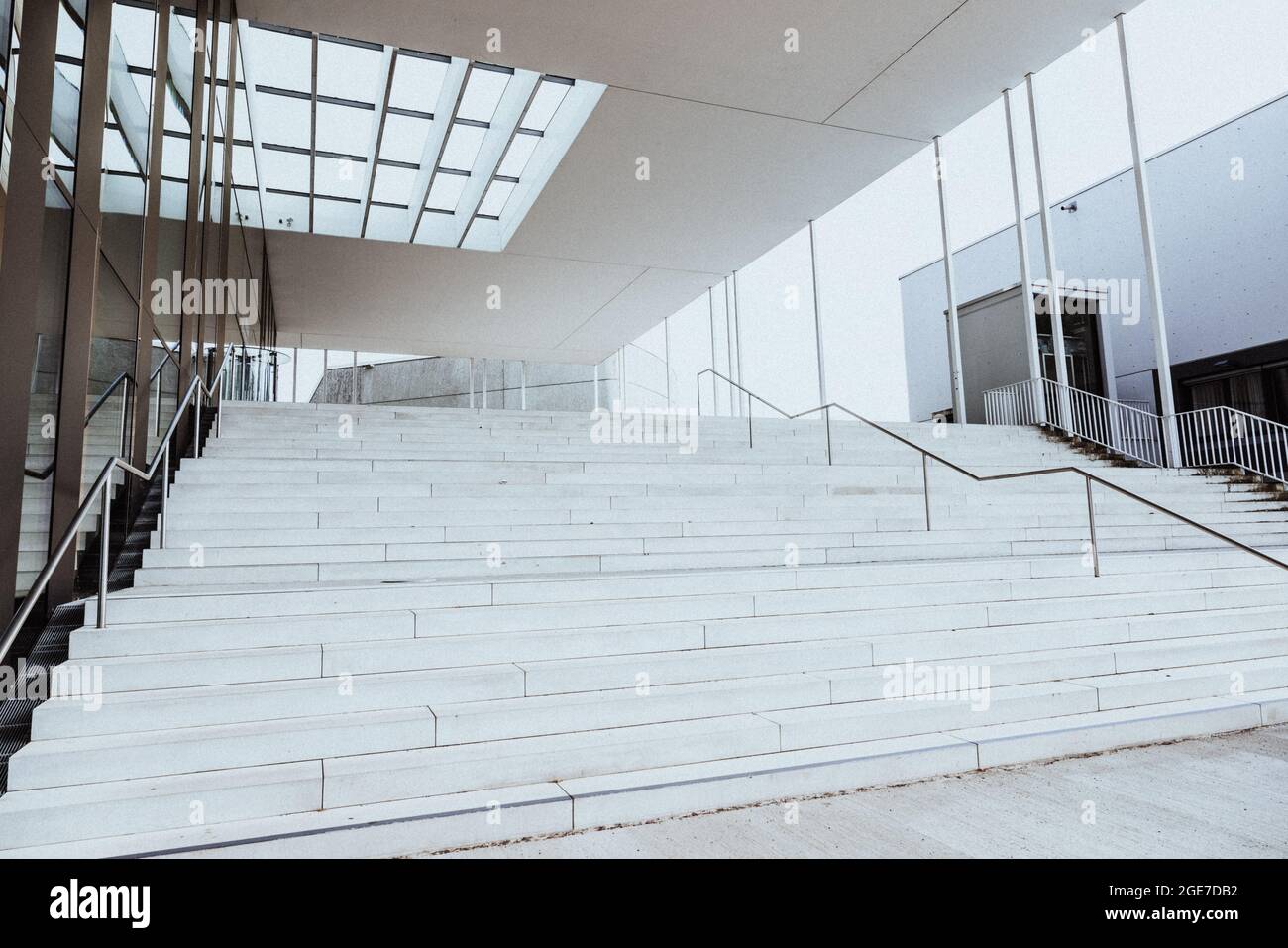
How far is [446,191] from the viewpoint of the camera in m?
15.2

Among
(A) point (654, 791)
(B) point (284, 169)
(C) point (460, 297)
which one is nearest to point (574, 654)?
(A) point (654, 791)

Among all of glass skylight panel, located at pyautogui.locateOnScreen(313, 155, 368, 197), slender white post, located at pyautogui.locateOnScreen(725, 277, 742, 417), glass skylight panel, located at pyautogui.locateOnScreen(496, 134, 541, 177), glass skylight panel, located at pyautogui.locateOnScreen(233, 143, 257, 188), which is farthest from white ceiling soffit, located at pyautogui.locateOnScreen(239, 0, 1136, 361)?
glass skylight panel, located at pyautogui.locateOnScreen(233, 143, 257, 188)

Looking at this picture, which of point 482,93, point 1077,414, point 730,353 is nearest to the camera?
point 482,93

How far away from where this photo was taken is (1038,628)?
18.4 ft

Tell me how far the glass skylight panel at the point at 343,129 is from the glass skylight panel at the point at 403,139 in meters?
0.28

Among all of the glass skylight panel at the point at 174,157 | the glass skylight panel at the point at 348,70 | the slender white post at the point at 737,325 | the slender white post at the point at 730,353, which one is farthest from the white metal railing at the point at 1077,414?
the glass skylight panel at the point at 174,157

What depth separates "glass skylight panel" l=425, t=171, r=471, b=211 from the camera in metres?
14.7

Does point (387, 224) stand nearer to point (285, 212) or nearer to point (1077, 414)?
point (285, 212)

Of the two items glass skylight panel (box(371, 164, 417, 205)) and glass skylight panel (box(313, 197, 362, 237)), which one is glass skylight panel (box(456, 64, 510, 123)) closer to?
glass skylight panel (box(371, 164, 417, 205))

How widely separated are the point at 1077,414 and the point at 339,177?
530 inches

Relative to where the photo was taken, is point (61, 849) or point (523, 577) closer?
point (61, 849)
